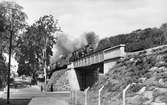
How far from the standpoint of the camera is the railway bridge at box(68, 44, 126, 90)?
2683 centimetres

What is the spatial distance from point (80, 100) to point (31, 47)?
58274mm

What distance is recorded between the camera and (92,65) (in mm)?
35219

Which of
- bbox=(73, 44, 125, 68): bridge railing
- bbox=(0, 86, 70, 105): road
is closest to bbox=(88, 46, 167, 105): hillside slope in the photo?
bbox=(73, 44, 125, 68): bridge railing

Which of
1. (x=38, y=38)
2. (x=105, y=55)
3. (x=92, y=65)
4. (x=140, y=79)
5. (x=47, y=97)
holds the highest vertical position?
(x=38, y=38)

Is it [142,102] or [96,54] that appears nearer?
[142,102]

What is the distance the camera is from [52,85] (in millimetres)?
57344

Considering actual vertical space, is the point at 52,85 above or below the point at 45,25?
below

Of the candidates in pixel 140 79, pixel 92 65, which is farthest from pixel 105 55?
pixel 140 79

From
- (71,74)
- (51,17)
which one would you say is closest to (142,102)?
(71,74)

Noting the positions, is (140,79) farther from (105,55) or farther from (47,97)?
(47,97)

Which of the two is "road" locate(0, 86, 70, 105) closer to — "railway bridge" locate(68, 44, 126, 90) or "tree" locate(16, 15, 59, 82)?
"railway bridge" locate(68, 44, 126, 90)

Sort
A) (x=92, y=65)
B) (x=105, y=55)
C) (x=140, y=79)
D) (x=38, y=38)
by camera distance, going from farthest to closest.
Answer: (x=38, y=38) → (x=92, y=65) → (x=105, y=55) → (x=140, y=79)

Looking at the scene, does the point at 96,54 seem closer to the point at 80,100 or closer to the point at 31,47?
the point at 80,100

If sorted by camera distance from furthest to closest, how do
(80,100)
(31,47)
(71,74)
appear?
(31,47) → (71,74) → (80,100)
